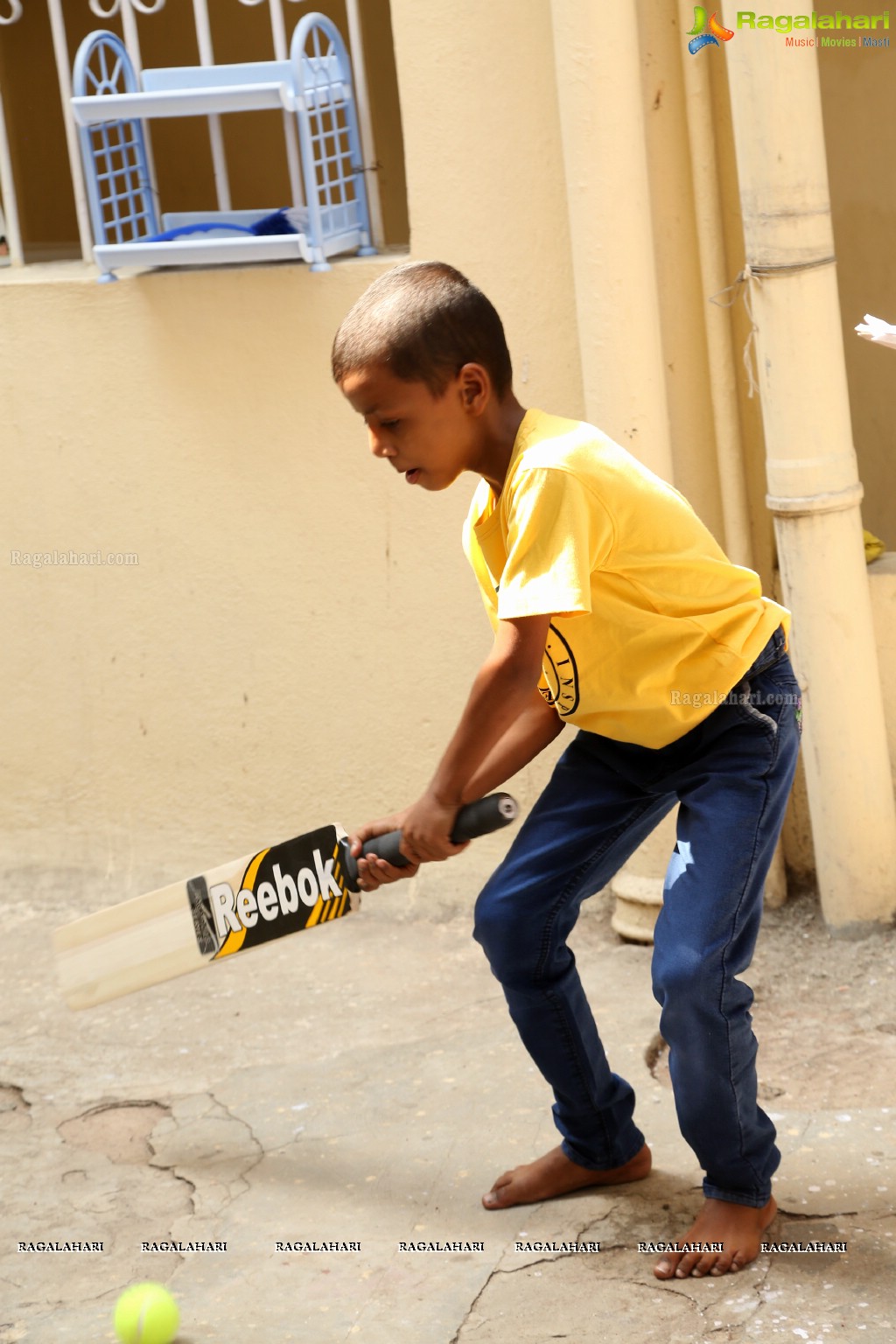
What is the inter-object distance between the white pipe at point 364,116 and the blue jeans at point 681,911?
67.5 inches

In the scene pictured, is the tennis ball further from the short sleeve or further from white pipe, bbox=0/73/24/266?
white pipe, bbox=0/73/24/266

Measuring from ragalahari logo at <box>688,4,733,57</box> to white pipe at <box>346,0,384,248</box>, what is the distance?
0.77 metres

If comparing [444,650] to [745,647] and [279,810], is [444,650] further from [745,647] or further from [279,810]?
[745,647]

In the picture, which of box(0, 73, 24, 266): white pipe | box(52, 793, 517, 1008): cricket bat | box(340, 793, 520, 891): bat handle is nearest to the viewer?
box(340, 793, 520, 891): bat handle

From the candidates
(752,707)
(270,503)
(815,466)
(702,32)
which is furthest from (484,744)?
(702,32)

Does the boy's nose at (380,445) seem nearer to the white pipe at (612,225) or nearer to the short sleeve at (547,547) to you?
the short sleeve at (547,547)

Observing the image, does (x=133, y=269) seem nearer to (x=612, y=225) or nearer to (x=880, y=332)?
(x=612, y=225)

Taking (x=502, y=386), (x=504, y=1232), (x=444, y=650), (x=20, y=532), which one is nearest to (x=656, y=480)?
(x=502, y=386)

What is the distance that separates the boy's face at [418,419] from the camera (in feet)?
6.72

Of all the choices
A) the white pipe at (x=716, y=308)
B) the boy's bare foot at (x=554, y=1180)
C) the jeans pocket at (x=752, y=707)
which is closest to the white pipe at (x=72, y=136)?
the white pipe at (x=716, y=308)

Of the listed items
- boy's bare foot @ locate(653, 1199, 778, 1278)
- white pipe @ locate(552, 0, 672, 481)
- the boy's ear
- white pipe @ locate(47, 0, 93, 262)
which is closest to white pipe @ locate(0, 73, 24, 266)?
white pipe @ locate(47, 0, 93, 262)

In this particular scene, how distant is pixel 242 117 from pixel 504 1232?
14.5 feet

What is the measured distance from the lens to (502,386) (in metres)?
2.13

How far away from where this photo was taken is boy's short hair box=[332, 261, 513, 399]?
2035 millimetres
